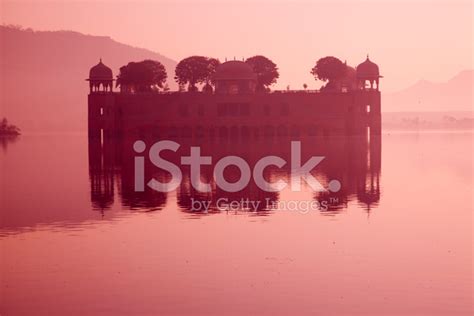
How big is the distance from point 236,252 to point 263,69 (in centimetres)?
6952

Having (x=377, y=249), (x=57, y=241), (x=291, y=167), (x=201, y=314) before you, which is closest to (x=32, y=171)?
(x=291, y=167)

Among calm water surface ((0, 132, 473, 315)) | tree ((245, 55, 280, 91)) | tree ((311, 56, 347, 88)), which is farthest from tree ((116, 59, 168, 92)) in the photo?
calm water surface ((0, 132, 473, 315))

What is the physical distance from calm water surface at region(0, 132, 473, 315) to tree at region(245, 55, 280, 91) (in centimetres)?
5443

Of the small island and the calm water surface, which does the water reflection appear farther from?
the small island

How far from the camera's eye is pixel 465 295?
51.0 feet

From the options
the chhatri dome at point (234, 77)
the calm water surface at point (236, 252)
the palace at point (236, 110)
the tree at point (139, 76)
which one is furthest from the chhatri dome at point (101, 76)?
the calm water surface at point (236, 252)

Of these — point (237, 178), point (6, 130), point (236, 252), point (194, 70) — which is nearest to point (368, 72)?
point (194, 70)

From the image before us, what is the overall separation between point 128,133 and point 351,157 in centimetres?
3501

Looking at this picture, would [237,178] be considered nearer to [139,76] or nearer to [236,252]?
[236,252]

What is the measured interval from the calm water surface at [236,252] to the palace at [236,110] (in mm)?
45031

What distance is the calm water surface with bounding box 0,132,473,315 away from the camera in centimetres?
1527

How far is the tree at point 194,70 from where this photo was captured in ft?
283

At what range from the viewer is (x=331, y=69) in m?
86.8

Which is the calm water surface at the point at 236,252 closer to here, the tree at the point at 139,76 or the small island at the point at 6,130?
the tree at the point at 139,76
